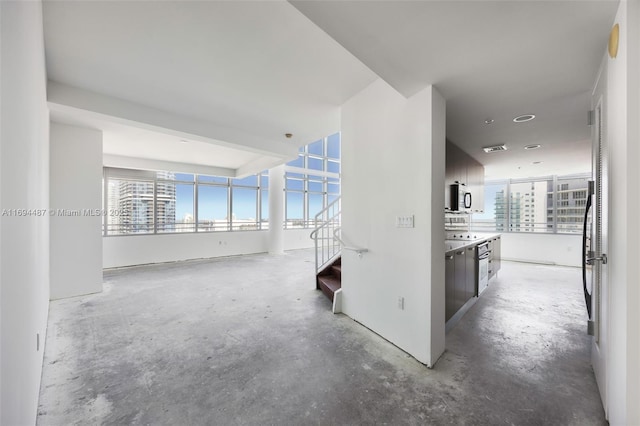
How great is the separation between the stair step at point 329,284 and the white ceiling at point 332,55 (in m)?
2.50

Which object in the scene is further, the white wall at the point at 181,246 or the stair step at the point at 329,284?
the white wall at the point at 181,246

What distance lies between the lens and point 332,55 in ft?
7.38

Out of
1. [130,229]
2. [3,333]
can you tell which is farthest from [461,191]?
[130,229]

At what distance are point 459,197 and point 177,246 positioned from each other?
22.9 feet

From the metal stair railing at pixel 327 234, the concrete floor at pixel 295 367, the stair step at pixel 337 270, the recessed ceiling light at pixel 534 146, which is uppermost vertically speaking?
the recessed ceiling light at pixel 534 146

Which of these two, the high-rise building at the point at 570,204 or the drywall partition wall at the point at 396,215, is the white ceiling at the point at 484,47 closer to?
the drywall partition wall at the point at 396,215

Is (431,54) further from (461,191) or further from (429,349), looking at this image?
(461,191)

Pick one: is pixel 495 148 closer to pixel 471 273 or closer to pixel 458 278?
pixel 471 273

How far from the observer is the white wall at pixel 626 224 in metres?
1.20

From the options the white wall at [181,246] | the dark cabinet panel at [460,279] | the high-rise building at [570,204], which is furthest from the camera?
the high-rise building at [570,204]

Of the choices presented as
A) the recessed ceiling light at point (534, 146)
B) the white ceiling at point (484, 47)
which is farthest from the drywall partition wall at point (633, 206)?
the recessed ceiling light at point (534, 146)

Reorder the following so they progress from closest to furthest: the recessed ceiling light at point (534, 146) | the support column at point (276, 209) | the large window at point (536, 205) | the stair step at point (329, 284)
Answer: the stair step at point (329, 284) → the recessed ceiling light at point (534, 146) → the large window at point (536, 205) → the support column at point (276, 209)

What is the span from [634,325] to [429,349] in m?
1.27

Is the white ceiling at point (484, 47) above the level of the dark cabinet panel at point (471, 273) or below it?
above
